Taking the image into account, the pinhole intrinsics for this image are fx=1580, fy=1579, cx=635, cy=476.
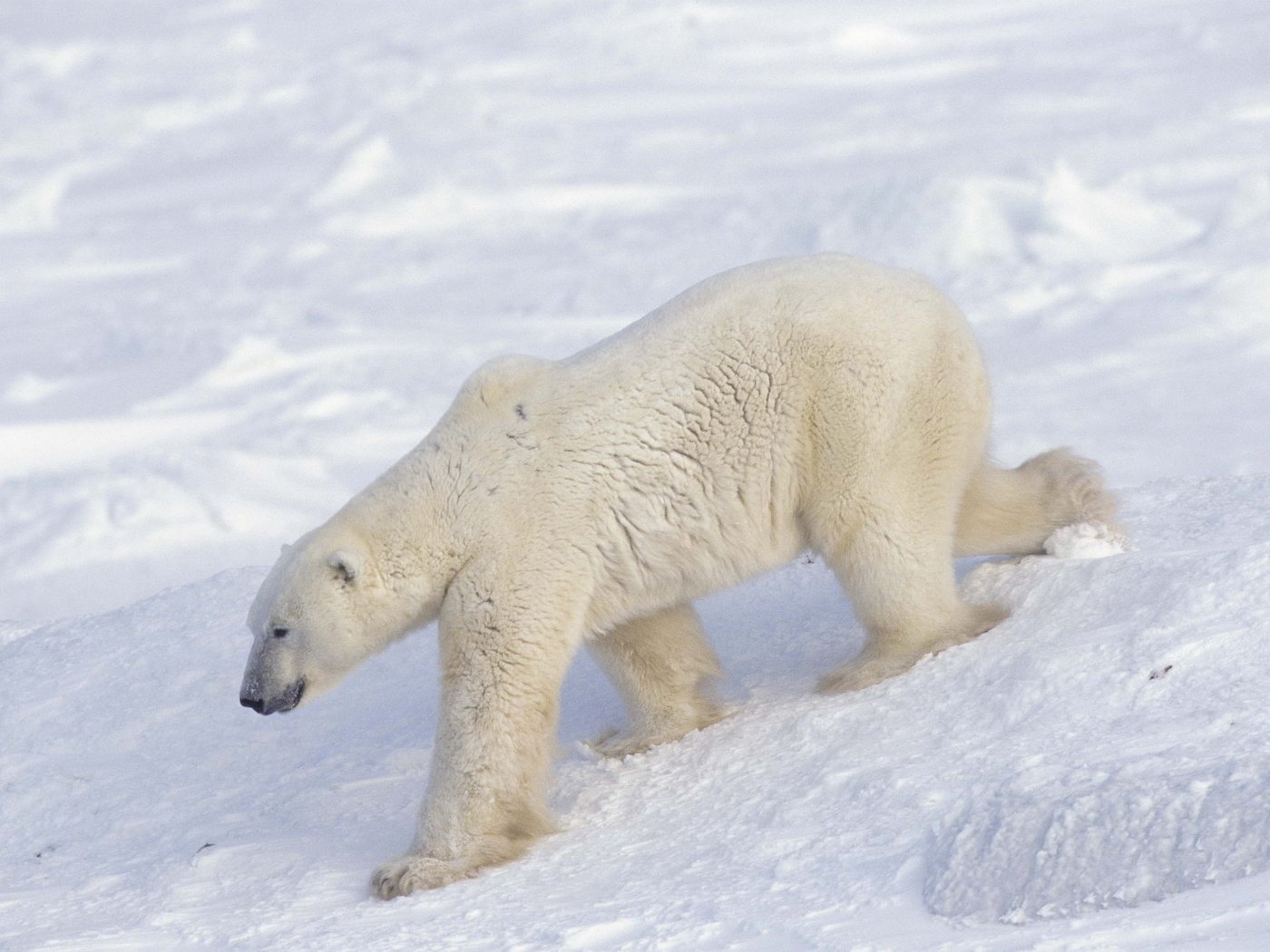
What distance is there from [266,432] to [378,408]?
0.89 meters

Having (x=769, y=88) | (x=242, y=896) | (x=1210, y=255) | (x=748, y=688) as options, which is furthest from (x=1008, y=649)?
(x=769, y=88)

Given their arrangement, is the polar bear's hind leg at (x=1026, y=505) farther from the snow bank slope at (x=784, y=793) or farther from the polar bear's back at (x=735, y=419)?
the polar bear's back at (x=735, y=419)

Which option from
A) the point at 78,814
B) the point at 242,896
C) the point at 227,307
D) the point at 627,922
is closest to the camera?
the point at 627,922

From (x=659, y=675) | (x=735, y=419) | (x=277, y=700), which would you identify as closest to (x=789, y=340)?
(x=735, y=419)

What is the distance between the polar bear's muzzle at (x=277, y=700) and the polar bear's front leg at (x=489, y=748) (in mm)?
446

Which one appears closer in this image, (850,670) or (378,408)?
(850,670)

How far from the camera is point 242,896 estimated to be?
3.90m

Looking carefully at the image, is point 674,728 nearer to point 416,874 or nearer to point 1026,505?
point 416,874

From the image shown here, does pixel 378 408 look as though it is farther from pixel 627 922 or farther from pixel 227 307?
pixel 627 922

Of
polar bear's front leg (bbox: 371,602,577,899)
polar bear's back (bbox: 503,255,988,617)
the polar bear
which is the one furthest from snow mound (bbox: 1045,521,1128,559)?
polar bear's front leg (bbox: 371,602,577,899)

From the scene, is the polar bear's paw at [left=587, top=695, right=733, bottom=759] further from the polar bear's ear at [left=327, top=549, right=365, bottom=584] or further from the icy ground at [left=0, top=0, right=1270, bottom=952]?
the polar bear's ear at [left=327, top=549, right=365, bottom=584]

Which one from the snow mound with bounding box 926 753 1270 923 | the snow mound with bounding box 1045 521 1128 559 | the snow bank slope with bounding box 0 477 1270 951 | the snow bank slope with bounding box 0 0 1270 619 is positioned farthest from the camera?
the snow bank slope with bounding box 0 0 1270 619

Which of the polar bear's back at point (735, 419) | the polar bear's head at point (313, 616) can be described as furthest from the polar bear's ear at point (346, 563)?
the polar bear's back at point (735, 419)

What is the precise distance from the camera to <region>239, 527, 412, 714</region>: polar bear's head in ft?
13.6
